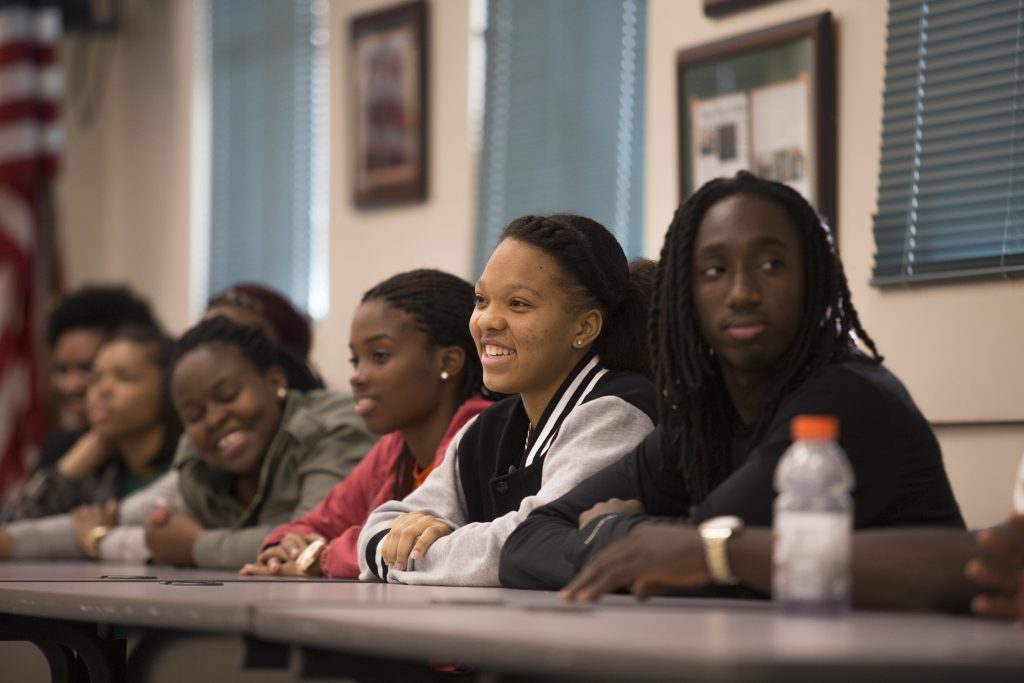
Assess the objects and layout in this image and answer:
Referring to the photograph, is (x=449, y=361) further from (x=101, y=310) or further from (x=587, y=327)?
(x=101, y=310)

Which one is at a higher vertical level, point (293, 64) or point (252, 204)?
point (293, 64)

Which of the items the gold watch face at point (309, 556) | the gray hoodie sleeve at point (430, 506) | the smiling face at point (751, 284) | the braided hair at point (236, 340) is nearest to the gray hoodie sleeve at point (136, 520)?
the braided hair at point (236, 340)

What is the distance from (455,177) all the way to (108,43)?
2816mm

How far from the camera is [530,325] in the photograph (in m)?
2.90

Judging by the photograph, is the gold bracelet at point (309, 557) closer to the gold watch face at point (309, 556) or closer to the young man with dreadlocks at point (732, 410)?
the gold watch face at point (309, 556)

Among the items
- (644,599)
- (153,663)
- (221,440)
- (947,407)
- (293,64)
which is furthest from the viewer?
(293,64)

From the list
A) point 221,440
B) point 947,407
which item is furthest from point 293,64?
point 947,407

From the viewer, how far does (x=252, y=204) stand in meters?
6.24

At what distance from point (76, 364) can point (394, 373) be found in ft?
9.29

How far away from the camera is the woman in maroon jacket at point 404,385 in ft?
11.3

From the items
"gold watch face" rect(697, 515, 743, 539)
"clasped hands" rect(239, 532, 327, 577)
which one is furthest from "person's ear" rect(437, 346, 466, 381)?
"gold watch face" rect(697, 515, 743, 539)

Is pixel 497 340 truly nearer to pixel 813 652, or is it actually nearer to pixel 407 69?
pixel 813 652

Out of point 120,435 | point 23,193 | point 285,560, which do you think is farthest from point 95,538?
point 23,193

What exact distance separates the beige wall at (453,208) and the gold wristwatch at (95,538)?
1303 mm
